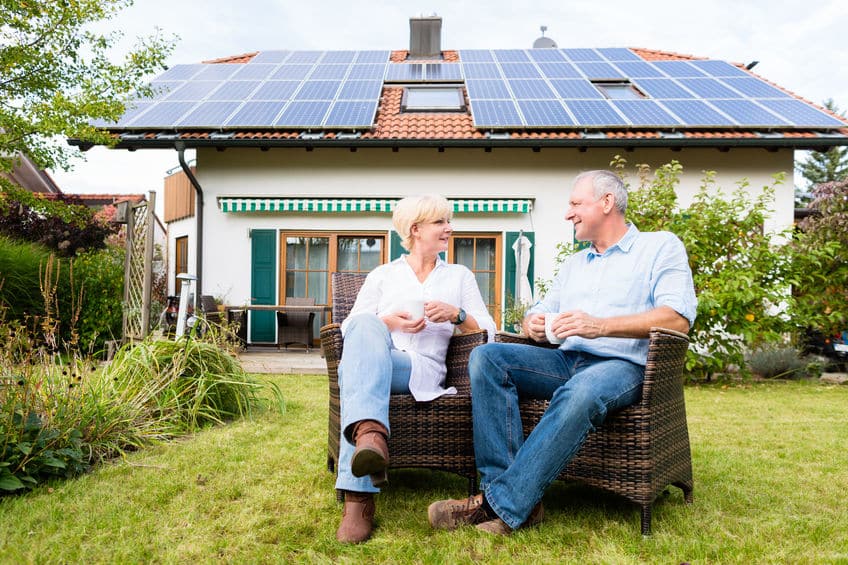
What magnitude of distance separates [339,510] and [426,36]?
36.0ft

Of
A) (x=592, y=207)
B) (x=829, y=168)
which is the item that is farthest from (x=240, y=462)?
(x=829, y=168)

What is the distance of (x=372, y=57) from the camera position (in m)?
11.3

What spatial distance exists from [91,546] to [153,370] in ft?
5.57

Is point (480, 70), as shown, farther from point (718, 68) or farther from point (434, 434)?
point (434, 434)

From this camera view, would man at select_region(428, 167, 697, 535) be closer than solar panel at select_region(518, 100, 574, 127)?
Yes

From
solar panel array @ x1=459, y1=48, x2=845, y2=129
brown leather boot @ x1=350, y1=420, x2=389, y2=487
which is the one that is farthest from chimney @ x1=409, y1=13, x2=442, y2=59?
brown leather boot @ x1=350, y1=420, x2=389, y2=487

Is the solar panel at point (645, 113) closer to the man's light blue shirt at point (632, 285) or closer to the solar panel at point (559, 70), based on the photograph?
the solar panel at point (559, 70)

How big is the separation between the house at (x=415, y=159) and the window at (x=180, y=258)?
1197 mm

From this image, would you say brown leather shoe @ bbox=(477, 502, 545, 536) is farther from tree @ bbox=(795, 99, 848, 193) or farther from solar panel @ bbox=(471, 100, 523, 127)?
tree @ bbox=(795, 99, 848, 193)

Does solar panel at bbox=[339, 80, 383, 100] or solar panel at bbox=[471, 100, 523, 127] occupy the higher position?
solar panel at bbox=[339, 80, 383, 100]

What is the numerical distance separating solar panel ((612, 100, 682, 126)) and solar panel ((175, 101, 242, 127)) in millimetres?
5368

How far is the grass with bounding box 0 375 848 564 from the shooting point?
6.07 ft

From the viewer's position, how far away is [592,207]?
233 cm

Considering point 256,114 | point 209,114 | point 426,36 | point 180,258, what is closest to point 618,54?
point 426,36
